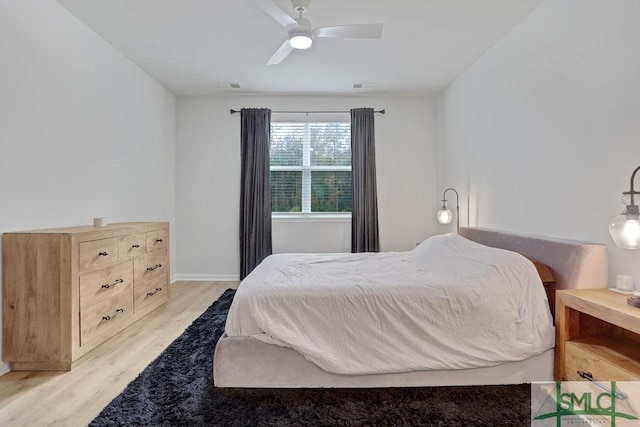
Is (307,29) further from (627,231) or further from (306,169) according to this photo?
(306,169)

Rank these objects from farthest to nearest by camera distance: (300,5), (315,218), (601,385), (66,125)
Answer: (315,218), (66,125), (300,5), (601,385)

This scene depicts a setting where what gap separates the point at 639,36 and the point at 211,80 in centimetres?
376

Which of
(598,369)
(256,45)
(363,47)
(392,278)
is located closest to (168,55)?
(256,45)

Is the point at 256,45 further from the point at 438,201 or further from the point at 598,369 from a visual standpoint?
the point at 598,369

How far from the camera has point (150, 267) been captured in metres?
3.05

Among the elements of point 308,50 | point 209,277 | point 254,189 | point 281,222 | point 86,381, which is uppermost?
point 308,50

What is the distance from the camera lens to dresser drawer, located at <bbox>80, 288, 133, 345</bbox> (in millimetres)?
2186

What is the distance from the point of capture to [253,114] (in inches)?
171

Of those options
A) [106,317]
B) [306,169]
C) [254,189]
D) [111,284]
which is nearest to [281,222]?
[254,189]

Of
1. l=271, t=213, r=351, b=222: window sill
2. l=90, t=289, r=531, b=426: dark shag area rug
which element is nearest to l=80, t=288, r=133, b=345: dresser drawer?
l=90, t=289, r=531, b=426: dark shag area rug

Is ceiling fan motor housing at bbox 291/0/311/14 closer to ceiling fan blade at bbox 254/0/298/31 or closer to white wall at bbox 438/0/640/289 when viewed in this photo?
ceiling fan blade at bbox 254/0/298/31

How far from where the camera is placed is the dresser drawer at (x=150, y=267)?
9.31ft

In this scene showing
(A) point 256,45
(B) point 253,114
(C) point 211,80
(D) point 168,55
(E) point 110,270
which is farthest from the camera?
(B) point 253,114

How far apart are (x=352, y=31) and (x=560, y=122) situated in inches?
62.3
